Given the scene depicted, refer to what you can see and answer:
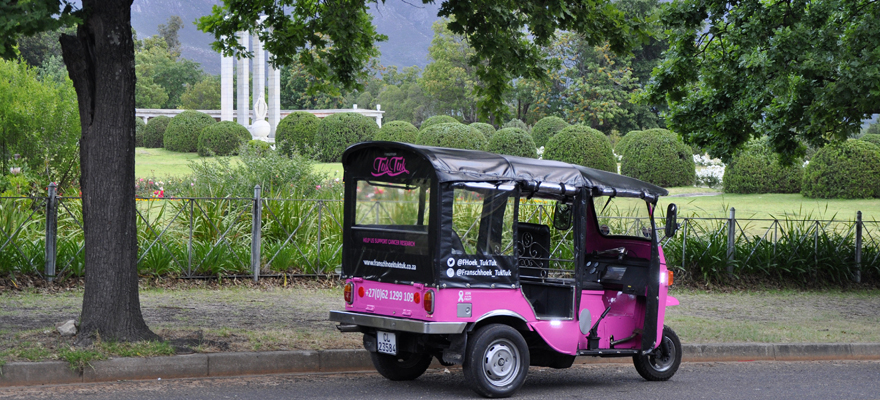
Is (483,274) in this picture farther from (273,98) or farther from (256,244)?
(273,98)

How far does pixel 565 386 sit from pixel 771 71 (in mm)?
7071

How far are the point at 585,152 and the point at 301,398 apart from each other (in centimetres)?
2403

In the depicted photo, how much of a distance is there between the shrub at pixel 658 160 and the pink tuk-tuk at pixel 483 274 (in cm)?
2317

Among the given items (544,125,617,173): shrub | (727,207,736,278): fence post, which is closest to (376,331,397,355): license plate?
(727,207,736,278): fence post

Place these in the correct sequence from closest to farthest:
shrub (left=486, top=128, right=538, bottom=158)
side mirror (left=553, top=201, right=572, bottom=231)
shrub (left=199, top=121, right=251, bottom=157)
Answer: side mirror (left=553, top=201, right=572, bottom=231), shrub (left=486, top=128, right=538, bottom=158), shrub (left=199, top=121, right=251, bottom=157)

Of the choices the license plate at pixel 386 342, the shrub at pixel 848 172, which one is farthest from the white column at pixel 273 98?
the license plate at pixel 386 342

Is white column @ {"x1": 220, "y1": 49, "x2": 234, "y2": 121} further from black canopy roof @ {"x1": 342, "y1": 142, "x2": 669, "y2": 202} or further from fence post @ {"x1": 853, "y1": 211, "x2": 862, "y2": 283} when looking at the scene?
black canopy roof @ {"x1": 342, "y1": 142, "x2": 669, "y2": 202}

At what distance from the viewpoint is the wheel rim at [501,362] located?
662cm

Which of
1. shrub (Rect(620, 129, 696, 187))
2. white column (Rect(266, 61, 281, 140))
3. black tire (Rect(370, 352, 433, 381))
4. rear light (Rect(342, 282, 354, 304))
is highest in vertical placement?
white column (Rect(266, 61, 281, 140))

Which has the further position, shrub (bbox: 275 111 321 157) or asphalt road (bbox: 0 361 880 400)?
shrub (bbox: 275 111 321 157)

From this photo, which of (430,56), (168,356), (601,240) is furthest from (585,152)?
(430,56)

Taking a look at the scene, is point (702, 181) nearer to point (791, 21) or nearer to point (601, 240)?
point (791, 21)

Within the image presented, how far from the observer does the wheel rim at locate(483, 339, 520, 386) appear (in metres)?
6.62

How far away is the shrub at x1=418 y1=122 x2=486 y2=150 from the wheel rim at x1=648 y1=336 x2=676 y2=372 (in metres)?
22.5
